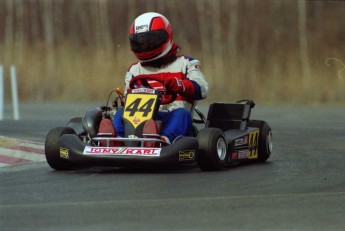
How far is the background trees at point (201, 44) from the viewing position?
950 inches

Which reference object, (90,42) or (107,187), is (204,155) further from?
(90,42)

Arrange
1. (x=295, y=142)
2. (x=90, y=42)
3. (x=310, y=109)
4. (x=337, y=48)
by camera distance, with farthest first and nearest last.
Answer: (x=90, y=42), (x=337, y=48), (x=310, y=109), (x=295, y=142)

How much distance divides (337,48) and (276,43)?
129 centimetres

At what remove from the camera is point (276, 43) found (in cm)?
2484

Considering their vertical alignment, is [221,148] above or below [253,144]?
above

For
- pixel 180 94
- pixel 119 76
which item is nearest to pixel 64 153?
pixel 180 94

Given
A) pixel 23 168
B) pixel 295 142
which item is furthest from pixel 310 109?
pixel 23 168

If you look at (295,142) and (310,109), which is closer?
(295,142)

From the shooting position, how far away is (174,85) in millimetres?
10703

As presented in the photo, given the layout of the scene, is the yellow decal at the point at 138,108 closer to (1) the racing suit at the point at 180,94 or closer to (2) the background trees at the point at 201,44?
(1) the racing suit at the point at 180,94

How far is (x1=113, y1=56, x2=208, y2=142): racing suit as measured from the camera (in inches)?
418

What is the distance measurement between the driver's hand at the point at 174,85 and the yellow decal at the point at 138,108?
0.16 meters

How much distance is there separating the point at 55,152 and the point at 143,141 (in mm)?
836

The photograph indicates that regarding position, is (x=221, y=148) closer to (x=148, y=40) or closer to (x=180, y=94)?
(x=180, y=94)
